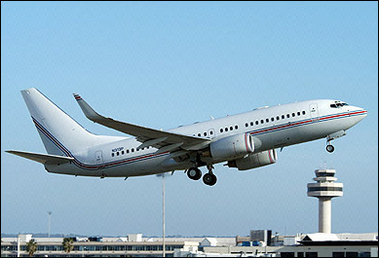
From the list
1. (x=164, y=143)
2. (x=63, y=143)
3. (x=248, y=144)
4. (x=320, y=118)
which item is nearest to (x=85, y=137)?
(x=63, y=143)

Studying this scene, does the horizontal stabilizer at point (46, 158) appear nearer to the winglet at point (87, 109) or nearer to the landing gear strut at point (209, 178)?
the winglet at point (87, 109)

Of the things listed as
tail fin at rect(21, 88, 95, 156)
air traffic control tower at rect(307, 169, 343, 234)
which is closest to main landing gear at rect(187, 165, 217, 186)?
tail fin at rect(21, 88, 95, 156)

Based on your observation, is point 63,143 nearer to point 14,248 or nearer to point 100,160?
point 100,160

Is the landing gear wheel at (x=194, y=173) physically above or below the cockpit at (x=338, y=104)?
below

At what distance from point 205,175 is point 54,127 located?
15281 millimetres

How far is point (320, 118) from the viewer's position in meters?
56.2

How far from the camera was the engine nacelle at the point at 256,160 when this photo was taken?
2472 inches

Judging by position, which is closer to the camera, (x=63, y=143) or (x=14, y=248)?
(x=63, y=143)

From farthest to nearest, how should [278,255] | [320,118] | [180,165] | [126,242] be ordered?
1. [126,242]
2. [278,255]
3. [180,165]
4. [320,118]

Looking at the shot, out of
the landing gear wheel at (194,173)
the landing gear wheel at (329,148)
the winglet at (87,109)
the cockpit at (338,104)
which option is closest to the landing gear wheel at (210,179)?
the landing gear wheel at (194,173)

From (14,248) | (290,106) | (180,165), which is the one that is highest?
(290,106)

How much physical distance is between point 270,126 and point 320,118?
398cm

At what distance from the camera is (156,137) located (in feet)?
190

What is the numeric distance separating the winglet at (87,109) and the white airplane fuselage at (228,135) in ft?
30.7
